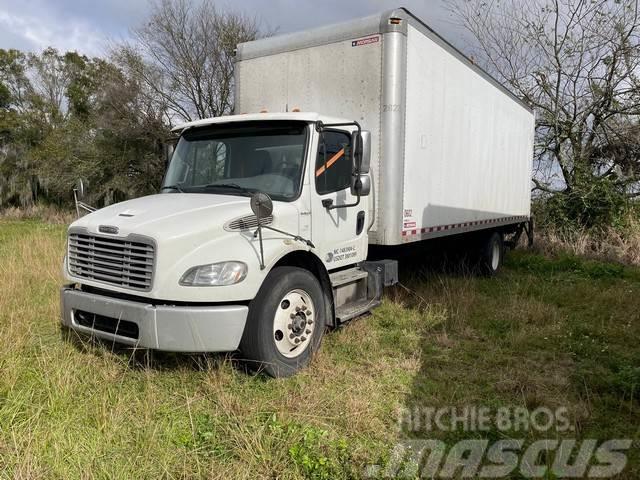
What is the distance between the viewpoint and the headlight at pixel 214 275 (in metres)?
3.74

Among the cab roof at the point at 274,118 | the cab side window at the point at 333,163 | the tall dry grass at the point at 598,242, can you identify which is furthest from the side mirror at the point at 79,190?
the tall dry grass at the point at 598,242

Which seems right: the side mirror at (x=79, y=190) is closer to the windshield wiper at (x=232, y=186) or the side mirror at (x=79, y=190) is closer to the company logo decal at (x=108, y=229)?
the company logo decal at (x=108, y=229)

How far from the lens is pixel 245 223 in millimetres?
4082

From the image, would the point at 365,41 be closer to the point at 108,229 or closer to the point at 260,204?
the point at 260,204

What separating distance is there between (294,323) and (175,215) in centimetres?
139

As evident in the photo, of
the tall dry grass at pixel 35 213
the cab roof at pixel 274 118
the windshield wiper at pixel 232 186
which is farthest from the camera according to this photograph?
the tall dry grass at pixel 35 213

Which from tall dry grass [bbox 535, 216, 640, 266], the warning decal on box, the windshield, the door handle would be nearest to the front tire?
the windshield

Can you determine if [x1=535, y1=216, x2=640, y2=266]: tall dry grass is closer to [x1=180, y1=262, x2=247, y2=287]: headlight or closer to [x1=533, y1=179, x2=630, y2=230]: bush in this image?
[x1=533, y1=179, x2=630, y2=230]: bush

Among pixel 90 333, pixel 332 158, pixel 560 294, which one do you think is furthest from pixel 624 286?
pixel 90 333

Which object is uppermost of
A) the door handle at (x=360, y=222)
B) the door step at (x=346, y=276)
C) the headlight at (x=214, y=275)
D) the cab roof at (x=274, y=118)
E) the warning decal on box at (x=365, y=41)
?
the warning decal on box at (x=365, y=41)

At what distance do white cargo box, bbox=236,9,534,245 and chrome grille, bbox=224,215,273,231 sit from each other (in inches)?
72.3

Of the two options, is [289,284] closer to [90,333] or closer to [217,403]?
[217,403]

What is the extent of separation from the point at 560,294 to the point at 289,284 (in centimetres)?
543

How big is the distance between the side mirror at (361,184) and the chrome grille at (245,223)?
1.08 metres
